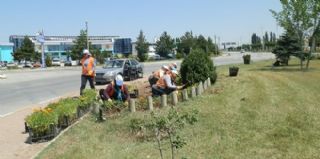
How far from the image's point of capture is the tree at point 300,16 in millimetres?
30703

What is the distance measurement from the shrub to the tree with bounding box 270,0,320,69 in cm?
1596

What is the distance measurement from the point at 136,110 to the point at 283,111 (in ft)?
11.2

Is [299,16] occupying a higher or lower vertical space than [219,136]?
higher

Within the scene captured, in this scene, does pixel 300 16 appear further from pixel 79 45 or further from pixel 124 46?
pixel 124 46

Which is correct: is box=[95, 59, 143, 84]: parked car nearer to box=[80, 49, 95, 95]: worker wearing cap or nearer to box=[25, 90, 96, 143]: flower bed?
box=[80, 49, 95, 95]: worker wearing cap

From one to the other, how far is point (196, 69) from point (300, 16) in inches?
660

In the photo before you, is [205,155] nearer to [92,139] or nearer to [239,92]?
[92,139]

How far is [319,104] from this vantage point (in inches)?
473

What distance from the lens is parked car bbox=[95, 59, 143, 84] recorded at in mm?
26852

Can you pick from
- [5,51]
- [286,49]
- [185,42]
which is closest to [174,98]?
[286,49]

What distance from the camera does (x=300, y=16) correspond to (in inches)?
1224

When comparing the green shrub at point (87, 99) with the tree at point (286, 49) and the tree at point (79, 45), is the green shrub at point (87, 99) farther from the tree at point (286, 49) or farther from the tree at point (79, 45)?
the tree at point (79, 45)

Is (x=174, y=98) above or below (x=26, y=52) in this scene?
below

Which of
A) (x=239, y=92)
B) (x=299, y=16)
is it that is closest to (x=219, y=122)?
(x=239, y=92)
